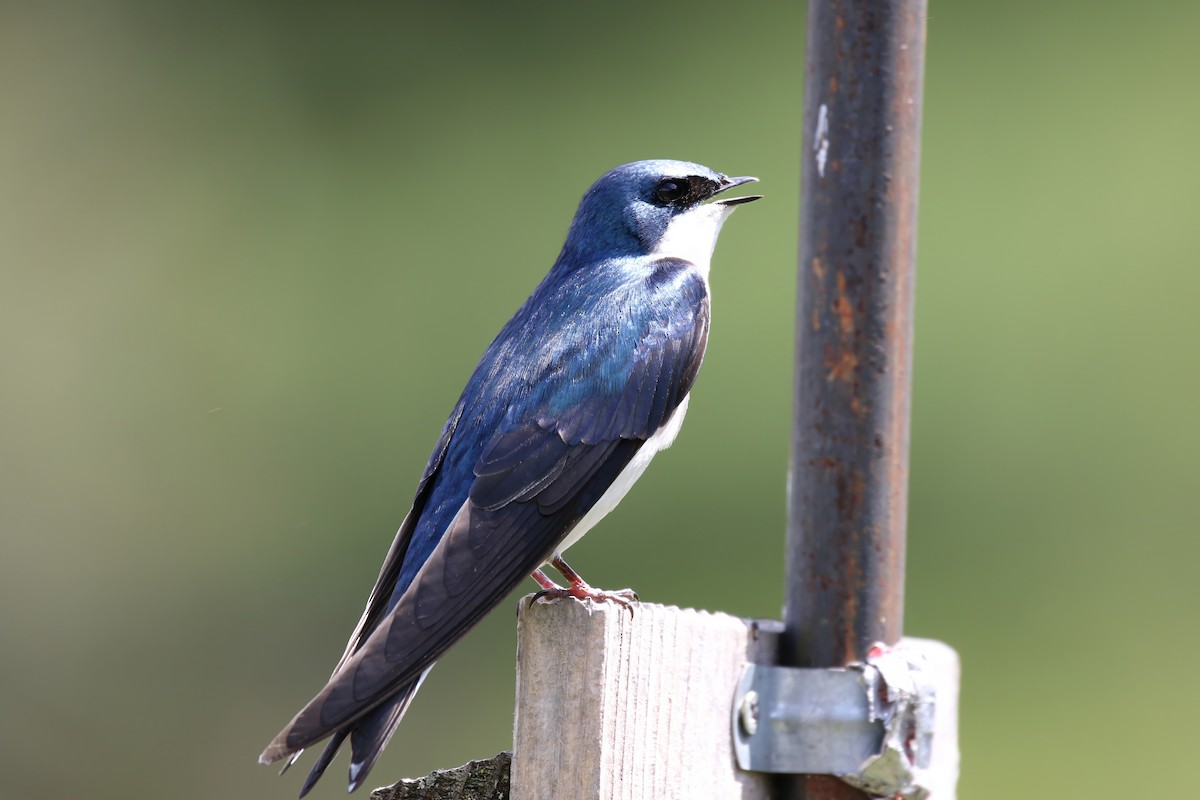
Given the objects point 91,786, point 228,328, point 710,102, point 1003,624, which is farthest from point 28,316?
point 1003,624

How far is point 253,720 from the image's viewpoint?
210 inches

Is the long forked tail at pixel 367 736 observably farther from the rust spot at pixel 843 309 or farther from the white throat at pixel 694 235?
the white throat at pixel 694 235

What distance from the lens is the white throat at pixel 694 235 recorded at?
2.94 metres

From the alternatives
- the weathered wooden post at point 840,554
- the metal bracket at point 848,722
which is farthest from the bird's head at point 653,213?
the metal bracket at point 848,722

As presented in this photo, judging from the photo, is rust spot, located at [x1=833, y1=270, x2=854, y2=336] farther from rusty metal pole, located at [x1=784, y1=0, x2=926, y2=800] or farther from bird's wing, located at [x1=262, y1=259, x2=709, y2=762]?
bird's wing, located at [x1=262, y1=259, x2=709, y2=762]

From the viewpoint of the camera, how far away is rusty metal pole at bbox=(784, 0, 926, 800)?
1.92 meters

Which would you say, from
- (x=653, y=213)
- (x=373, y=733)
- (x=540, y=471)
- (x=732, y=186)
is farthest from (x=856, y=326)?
(x=732, y=186)

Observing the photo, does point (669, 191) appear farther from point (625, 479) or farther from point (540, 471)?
point (540, 471)

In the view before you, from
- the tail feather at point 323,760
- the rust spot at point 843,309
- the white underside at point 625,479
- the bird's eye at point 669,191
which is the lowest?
the tail feather at point 323,760

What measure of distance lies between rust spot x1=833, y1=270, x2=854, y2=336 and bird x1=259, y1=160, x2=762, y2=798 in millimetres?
393

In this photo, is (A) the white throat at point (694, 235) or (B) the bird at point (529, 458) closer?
(B) the bird at point (529, 458)

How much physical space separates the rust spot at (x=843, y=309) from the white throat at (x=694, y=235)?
3.21 feet

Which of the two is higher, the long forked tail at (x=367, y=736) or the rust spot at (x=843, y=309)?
the rust spot at (x=843, y=309)

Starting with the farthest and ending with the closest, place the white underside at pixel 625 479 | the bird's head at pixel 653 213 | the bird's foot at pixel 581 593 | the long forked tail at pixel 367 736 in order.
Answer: the bird's head at pixel 653 213 → the white underside at pixel 625 479 → the long forked tail at pixel 367 736 → the bird's foot at pixel 581 593
